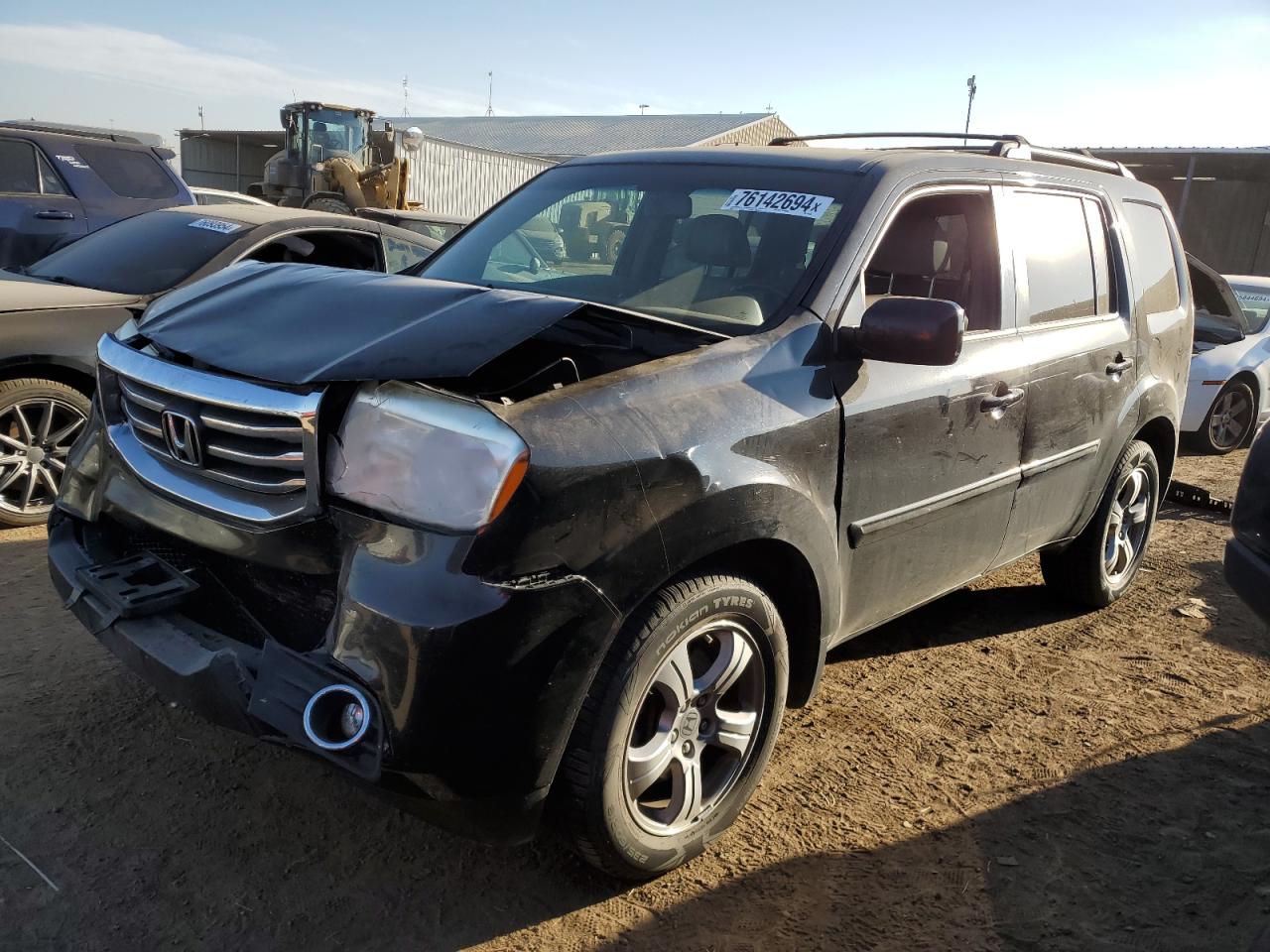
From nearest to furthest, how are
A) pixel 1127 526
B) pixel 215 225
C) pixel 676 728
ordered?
pixel 676 728 → pixel 1127 526 → pixel 215 225

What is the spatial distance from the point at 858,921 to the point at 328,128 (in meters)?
23.6

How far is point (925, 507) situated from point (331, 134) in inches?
897

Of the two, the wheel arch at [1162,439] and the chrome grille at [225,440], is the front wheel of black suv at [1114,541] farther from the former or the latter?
the chrome grille at [225,440]

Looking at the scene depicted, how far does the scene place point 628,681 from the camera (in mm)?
2326

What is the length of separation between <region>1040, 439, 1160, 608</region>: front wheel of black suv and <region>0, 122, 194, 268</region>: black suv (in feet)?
24.2

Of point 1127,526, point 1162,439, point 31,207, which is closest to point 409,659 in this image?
point 1127,526

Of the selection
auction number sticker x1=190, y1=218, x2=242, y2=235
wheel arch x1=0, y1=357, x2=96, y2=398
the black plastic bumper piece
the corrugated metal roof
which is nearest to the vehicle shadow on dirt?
the black plastic bumper piece

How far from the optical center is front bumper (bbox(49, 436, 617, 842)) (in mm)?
2072

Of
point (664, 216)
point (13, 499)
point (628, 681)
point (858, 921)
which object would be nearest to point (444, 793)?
point (628, 681)

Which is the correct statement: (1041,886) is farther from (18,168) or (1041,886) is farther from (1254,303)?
(18,168)

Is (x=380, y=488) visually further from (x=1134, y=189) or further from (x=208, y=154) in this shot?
(x=208, y=154)

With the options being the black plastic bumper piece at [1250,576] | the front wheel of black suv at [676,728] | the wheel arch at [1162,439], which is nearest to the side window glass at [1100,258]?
the wheel arch at [1162,439]

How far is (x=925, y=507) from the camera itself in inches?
127

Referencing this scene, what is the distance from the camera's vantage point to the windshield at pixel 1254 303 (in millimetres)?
9258
